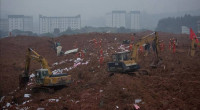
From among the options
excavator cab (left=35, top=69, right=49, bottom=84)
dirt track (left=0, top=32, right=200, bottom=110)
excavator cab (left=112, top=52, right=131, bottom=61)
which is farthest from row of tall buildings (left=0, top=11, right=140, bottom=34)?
excavator cab (left=112, top=52, right=131, bottom=61)

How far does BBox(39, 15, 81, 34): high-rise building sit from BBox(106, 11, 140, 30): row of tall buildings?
10307mm

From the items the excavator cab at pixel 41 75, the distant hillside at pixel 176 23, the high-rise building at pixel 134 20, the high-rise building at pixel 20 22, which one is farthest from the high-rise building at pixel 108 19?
the excavator cab at pixel 41 75

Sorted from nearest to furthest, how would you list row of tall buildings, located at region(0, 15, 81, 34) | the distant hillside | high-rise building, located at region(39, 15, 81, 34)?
the distant hillside < row of tall buildings, located at region(0, 15, 81, 34) < high-rise building, located at region(39, 15, 81, 34)

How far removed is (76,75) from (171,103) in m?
7.66

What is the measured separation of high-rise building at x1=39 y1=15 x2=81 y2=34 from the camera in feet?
217

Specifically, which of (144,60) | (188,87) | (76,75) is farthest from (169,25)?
(188,87)

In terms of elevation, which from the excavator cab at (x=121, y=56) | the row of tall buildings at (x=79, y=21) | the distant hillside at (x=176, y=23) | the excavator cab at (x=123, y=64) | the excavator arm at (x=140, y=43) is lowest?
the excavator cab at (x=123, y=64)

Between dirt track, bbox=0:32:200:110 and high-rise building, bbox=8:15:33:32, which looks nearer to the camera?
dirt track, bbox=0:32:200:110

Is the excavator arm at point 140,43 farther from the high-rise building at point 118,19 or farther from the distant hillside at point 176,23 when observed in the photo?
the high-rise building at point 118,19

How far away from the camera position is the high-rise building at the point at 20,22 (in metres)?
55.1

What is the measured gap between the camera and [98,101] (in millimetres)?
8555

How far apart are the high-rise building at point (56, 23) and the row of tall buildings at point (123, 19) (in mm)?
Answer: 10307

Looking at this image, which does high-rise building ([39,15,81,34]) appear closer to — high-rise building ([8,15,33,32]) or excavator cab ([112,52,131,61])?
high-rise building ([8,15,33,32])

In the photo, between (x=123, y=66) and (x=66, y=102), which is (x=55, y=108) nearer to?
(x=66, y=102)
